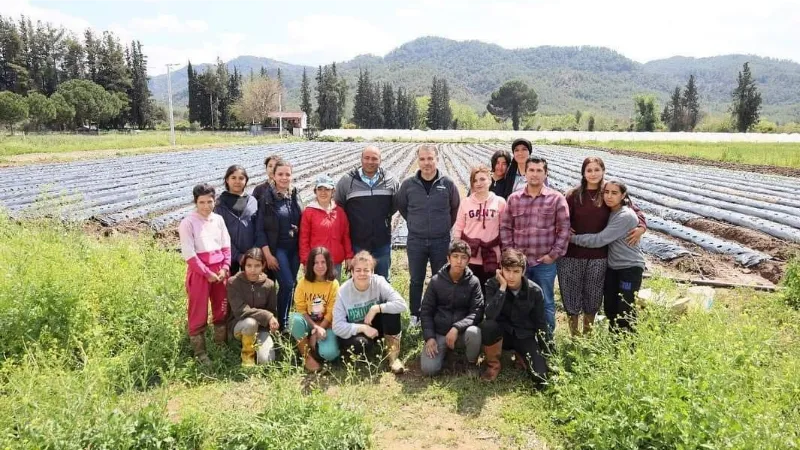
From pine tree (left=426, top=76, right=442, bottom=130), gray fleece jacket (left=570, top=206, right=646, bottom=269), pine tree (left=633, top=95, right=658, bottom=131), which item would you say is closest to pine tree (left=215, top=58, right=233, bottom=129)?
pine tree (left=426, top=76, right=442, bottom=130)

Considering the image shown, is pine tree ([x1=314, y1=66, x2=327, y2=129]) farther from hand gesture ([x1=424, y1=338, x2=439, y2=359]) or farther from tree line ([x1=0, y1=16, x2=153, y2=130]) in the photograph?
hand gesture ([x1=424, y1=338, x2=439, y2=359])

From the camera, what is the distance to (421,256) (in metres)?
4.60

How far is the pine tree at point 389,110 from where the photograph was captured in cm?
7556

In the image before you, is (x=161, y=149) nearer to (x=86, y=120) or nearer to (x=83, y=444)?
(x=86, y=120)

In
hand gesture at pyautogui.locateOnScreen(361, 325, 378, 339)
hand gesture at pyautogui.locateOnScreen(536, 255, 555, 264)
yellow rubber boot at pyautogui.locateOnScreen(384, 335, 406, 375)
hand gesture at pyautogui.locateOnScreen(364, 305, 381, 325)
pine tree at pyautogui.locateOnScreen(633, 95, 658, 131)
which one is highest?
pine tree at pyautogui.locateOnScreen(633, 95, 658, 131)

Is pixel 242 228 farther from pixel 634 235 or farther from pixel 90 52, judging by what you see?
pixel 90 52

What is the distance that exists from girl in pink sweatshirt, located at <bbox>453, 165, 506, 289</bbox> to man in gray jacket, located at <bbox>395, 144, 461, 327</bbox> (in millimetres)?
149

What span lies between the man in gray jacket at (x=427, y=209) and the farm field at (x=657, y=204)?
3635 mm

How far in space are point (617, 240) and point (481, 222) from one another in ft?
3.66

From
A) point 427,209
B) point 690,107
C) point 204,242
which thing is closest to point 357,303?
point 427,209

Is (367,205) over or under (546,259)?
over

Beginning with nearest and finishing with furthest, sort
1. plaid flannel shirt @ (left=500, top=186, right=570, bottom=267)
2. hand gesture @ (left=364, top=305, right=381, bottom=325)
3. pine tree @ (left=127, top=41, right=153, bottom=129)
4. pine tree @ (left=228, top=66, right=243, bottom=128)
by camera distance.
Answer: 1. plaid flannel shirt @ (left=500, top=186, right=570, bottom=267)
2. hand gesture @ (left=364, top=305, right=381, bottom=325)
3. pine tree @ (left=127, top=41, right=153, bottom=129)
4. pine tree @ (left=228, top=66, right=243, bottom=128)

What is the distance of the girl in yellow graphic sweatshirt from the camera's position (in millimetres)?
4172

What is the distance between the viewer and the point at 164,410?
3.07 metres
